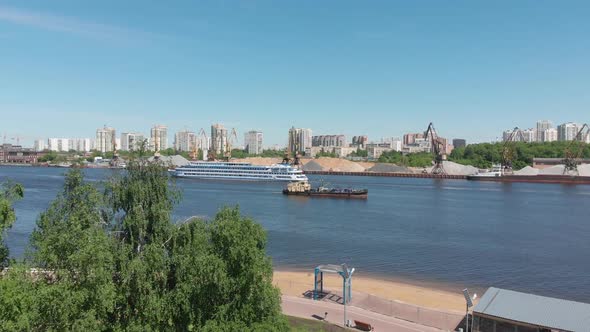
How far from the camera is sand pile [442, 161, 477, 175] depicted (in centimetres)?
13850

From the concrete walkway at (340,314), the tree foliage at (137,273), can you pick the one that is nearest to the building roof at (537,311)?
the concrete walkway at (340,314)

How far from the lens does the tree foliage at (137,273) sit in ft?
32.4

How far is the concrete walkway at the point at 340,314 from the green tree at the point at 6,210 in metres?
8.37

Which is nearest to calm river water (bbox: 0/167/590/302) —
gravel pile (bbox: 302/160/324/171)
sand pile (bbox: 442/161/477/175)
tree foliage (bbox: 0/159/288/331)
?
tree foliage (bbox: 0/159/288/331)

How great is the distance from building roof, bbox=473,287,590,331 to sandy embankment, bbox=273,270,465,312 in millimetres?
5144

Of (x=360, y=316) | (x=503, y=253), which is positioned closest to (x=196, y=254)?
(x=360, y=316)

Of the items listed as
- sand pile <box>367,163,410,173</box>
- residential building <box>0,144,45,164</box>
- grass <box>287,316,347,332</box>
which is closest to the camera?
grass <box>287,316,347,332</box>

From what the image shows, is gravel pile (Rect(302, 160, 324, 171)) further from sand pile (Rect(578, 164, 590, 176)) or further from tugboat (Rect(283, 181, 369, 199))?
tugboat (Rect(283, 181, 369, 199))

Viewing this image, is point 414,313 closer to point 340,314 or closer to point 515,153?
point 340,314

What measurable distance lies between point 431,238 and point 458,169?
108 meters

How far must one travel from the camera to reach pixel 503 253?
1289 inches

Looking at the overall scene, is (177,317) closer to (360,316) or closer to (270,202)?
(360,316)

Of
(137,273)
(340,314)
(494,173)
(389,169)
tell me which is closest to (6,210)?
(137,273)

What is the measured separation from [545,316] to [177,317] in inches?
383
